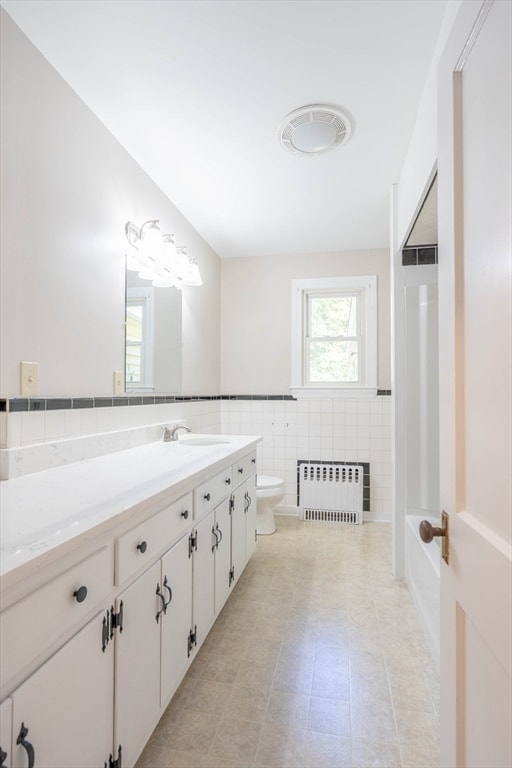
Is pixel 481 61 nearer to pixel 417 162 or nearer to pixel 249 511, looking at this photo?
pixel 417 162

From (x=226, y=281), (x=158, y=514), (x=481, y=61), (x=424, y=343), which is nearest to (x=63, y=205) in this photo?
(x=158, y=514)

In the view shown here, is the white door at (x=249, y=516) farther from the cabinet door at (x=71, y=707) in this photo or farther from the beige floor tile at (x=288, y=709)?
the cabinet door at (x=71, y=707)

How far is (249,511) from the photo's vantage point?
2.41 metres

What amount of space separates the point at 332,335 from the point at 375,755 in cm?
301

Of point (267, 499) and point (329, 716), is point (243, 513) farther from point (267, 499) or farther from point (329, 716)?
point (329, 716)

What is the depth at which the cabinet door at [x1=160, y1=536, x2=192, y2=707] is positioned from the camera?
1305 millimetres

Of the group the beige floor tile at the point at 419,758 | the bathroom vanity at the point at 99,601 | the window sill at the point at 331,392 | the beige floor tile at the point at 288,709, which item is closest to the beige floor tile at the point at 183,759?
the bathroom vanity at the point at 99,601

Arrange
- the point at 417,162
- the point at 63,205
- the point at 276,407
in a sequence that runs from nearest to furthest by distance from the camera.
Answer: the point at 63,205
the point at 417,162
the point at 276,407

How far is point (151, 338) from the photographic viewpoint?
2436 mm

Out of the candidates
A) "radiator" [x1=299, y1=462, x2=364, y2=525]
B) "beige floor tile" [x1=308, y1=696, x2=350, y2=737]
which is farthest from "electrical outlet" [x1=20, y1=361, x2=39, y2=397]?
"radiator" [x1=299, y1=462, x2=364, y2=525]

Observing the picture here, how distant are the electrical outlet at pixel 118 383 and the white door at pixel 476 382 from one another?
5.29 feet

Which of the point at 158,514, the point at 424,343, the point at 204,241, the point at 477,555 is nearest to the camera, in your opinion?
the point at 477,555

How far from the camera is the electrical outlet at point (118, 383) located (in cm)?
204

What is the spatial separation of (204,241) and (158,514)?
2.74 meters
